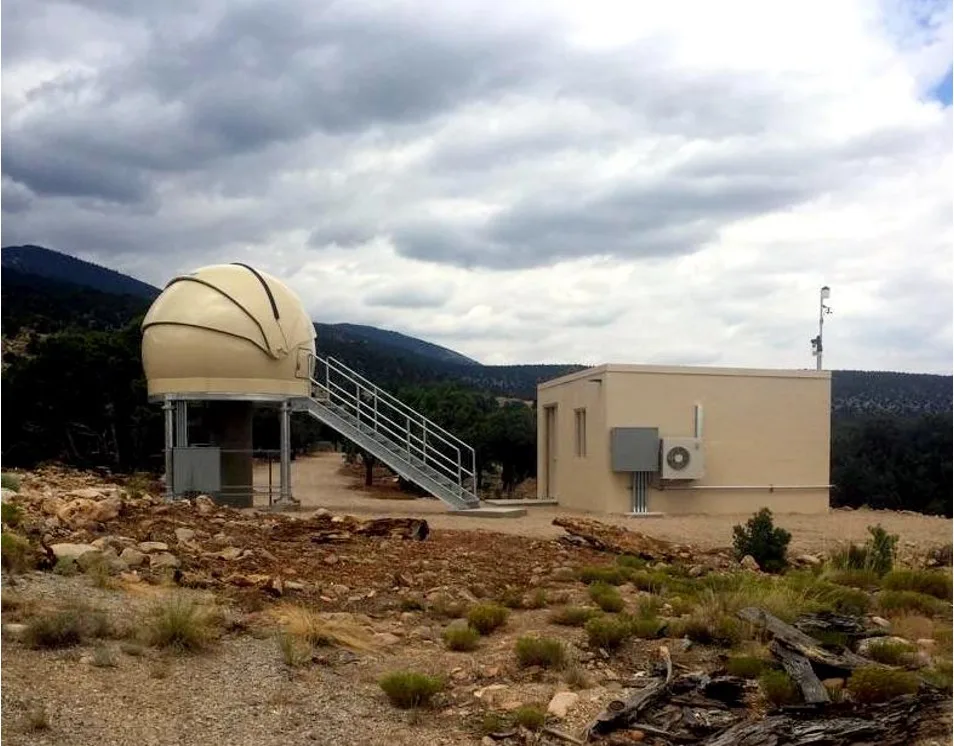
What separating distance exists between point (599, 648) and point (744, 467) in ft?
52.0

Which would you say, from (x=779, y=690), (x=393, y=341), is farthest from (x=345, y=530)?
(x=393, y=341)

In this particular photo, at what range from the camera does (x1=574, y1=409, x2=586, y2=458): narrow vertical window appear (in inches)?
945

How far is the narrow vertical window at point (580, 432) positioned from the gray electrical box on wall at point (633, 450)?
6.55 ft

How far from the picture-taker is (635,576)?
11562mm

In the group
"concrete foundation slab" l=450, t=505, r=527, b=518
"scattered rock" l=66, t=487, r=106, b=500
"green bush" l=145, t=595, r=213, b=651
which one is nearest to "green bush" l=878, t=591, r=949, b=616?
"green bush" l=145, t=595, r=213, b=651

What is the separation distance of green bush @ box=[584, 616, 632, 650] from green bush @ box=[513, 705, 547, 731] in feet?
6.51

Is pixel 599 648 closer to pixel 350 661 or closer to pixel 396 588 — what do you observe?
pixel 350 661

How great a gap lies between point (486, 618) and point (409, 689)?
2.26 metres

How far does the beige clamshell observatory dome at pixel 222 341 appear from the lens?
829 inches

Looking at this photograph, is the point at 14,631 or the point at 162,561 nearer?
the point at 14,631

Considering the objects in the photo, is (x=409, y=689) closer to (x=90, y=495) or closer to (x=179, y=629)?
(x=179, y=629)

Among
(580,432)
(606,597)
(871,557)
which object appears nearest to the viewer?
(606,597)

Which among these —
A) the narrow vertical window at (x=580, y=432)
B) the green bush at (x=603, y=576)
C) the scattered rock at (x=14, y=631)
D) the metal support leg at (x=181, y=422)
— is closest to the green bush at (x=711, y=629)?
the green bush at (x=603, y=576)

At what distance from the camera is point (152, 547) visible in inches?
456
